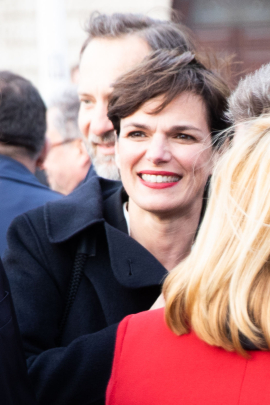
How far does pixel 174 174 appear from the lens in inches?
92.4

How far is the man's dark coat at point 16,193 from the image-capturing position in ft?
9.04

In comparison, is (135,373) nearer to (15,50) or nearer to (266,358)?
(266,358)

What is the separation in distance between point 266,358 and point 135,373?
328mm

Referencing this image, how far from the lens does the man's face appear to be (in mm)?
3002

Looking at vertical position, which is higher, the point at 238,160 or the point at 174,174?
the point at 238,160

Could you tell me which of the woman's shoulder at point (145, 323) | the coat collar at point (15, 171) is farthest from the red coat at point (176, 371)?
the coat collar at point (15, 171)

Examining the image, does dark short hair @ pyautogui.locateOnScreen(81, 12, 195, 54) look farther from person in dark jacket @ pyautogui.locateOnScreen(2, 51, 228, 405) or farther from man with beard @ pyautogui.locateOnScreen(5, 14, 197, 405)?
man with beard @ pyautogui.locateOnScreen(5, 14, 197, 405)

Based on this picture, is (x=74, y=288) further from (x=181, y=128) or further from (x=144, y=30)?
(x=144, y=30)

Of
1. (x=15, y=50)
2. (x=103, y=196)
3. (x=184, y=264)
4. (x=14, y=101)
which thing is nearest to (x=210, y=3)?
(x=15, y=50)

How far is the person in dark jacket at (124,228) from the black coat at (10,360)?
0.41m

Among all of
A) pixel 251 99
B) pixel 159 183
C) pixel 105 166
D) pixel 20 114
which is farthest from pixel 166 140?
pixel 20 114

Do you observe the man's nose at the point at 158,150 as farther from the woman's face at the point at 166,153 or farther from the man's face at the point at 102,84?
the man's face at the point at 102,84

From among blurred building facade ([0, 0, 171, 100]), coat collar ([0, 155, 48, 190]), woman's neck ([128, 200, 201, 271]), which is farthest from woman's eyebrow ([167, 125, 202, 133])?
blurred building facade ([0, 0, 171, 100])

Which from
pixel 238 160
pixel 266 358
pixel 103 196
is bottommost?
pixel 103 196
